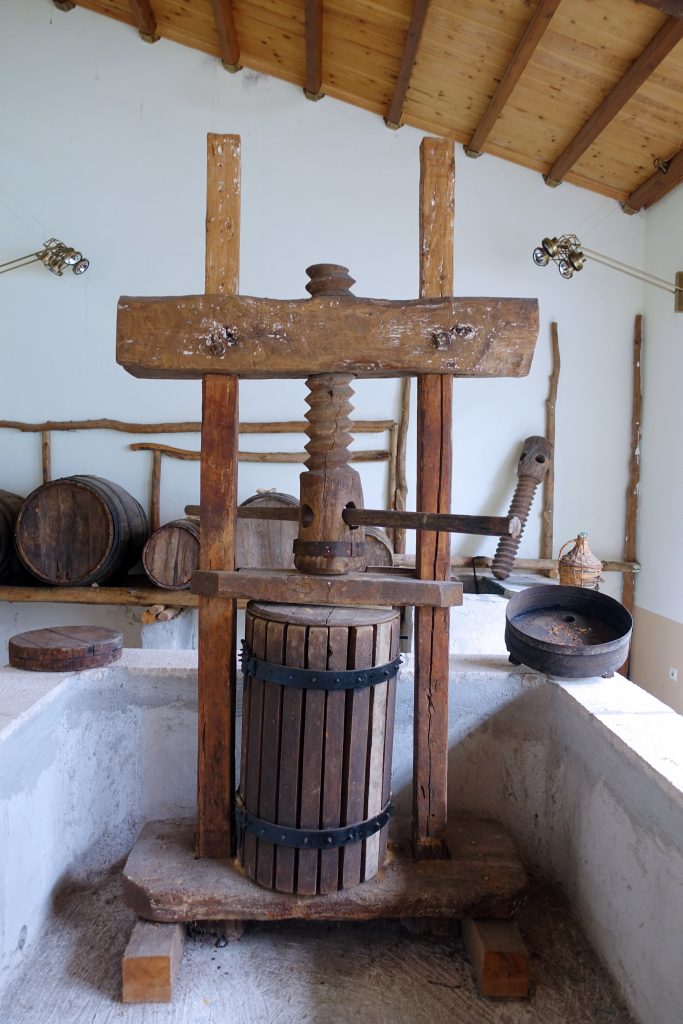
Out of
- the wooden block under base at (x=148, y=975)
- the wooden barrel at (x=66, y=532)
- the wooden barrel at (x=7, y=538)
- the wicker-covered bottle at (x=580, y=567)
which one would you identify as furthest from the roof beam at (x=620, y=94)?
the wooden barrel at (x=7, y=538)

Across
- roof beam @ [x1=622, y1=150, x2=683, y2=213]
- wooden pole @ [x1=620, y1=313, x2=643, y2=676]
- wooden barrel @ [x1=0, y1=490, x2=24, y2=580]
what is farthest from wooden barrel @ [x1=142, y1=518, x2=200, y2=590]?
roof beam @ [x1=622, y1=150, x2=683, y2=213]

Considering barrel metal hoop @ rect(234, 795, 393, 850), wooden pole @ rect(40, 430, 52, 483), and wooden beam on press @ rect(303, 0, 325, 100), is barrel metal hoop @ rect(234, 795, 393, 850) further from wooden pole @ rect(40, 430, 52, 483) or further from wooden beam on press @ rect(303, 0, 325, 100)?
wooden beam on press @ rect(303, 0, 325, 100)

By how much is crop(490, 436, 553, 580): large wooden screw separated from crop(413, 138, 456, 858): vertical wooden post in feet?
10.2

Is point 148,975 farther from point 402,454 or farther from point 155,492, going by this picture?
point 402,454

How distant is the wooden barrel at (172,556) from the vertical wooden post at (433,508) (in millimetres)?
2799

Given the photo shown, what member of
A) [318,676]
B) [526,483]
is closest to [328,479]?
[318,676]

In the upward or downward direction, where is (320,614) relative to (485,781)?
upward

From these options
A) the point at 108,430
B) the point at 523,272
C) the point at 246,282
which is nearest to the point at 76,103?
the point at 246,282

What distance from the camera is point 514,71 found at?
4.39 m

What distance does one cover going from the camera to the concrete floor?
1854 mm

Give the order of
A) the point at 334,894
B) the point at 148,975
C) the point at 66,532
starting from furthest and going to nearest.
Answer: the point at 66,532 < the point at 334,894 < the point at 148,975

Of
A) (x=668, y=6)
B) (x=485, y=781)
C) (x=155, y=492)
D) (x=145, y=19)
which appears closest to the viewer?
(x=485, y=781)

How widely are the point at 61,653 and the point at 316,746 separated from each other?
3.69 feet

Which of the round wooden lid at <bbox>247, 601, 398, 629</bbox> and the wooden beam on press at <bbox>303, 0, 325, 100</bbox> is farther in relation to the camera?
the wooden beam on press at <bbox>303, 0, 325, 100</bbox>
